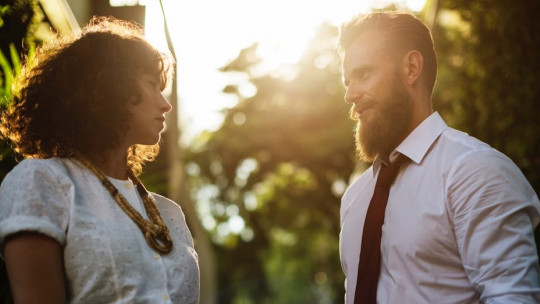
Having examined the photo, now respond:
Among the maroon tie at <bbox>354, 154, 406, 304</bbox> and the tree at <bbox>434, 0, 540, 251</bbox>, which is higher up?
the maroon tie at <bbox>354, 154, 406, 304</bbox>

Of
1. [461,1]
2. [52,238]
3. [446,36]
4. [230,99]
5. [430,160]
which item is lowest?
[230,99]

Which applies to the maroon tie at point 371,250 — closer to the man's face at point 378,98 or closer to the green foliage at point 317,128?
the man's face at point 378,98

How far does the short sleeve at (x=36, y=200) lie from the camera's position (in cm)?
221

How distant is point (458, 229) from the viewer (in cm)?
288

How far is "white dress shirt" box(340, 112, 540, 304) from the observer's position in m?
2.73

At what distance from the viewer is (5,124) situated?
2752mm

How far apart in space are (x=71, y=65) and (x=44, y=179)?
1.79 feet

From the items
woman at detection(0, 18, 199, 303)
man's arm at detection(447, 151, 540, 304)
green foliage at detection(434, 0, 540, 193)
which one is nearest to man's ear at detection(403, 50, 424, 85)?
man's arm at detection(447, 151, 540, 304)

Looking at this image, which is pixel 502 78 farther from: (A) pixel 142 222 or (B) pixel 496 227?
(A) pixel 142 222

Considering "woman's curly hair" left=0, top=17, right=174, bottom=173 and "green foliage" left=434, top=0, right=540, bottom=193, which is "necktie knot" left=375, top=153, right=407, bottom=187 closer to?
"woman's curly hair" left=0, top=17, right=174, bottom=173

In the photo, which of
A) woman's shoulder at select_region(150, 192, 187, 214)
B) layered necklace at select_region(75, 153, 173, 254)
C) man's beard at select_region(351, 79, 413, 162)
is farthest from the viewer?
man's beard at select_region(351, 79, 413, 162)

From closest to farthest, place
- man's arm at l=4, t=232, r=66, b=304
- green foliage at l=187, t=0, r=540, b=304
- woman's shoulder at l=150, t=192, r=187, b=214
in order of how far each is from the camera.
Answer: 1. man's arm at l=4, t=232, r=66, b=304
2. woman's shoulder at l=150, t=192, r=187, b=214
3. green foliage at l=187, t=0, r=540, b=304

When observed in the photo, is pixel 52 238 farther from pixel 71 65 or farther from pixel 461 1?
pixel 461 1

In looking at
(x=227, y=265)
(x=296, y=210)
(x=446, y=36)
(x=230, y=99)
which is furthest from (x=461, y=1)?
(x=227, y=265)
